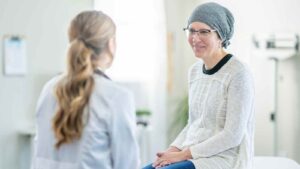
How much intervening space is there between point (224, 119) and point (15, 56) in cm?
206

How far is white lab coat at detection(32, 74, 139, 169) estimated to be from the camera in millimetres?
1540

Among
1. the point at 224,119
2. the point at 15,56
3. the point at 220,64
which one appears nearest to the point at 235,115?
the point at 224,119

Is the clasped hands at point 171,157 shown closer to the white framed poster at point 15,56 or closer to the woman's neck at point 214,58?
the woman's neck at point 214,58

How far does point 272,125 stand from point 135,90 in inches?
48.0

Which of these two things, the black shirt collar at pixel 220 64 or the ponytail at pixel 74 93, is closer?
the ponytail at pixel 74 93

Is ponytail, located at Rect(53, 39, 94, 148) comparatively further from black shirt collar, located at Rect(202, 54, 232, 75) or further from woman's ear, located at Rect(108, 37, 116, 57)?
black shirt collar, located at Rect(202, 54, 232, 75)

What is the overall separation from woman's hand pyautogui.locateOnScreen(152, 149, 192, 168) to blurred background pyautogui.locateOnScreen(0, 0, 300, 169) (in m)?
1.67

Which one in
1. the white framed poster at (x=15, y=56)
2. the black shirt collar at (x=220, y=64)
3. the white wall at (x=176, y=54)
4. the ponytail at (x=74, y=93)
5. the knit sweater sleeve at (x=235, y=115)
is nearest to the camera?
the ponytail at (x=74, y=93)

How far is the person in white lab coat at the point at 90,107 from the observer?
1528 mm

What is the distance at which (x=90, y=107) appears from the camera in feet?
5.04

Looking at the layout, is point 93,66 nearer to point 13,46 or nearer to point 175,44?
point 13,46

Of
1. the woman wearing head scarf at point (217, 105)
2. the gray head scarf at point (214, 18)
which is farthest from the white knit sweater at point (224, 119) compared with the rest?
the gray head scarf at point (214, 18)

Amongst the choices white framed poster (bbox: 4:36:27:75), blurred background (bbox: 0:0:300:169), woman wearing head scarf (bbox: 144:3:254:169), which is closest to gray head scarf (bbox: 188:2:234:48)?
woman wearing head scarf (bbox: 144:3:254:169)

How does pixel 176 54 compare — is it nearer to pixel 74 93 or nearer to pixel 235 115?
pixel 235 115
